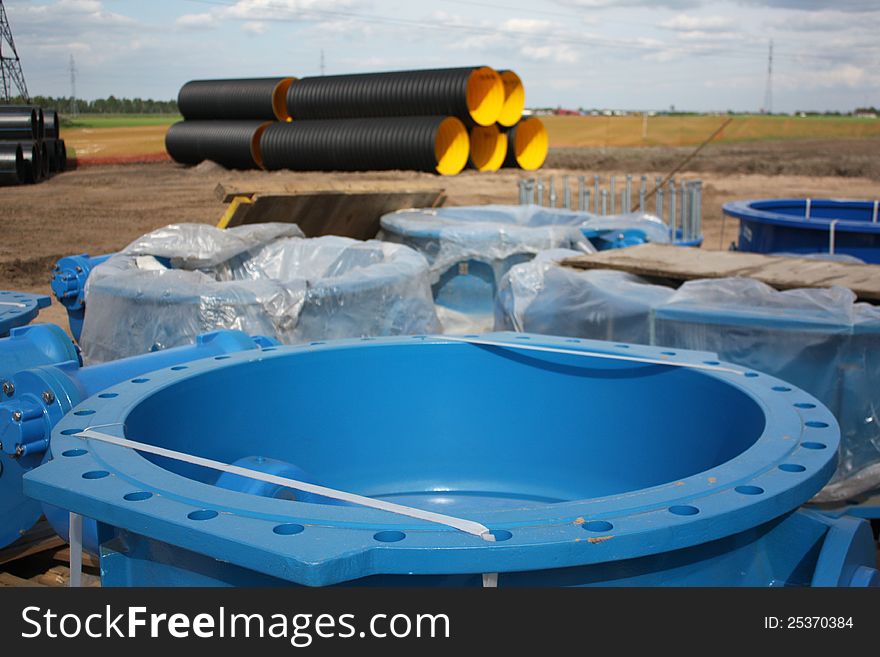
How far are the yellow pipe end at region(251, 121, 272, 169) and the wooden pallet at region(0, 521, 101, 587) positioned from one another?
15.1 m

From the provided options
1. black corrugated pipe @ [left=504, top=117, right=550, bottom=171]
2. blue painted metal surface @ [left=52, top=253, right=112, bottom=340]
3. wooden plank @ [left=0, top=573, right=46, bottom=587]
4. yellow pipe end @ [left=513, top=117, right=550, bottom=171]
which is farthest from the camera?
yellow pipe end @ [left=513, top=117, right=550, bottom=171]

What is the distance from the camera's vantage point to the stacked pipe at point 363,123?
16.3m

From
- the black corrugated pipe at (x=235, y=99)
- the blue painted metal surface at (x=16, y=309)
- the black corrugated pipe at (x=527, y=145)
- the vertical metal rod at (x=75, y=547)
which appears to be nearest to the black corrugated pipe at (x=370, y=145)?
the black corrugated pipe at (x=235, y=99)

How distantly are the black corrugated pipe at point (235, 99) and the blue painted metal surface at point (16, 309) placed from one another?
15.3 metres

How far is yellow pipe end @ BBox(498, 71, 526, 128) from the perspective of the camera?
17844mm

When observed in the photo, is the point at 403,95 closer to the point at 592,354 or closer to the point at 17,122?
the point at 17,122

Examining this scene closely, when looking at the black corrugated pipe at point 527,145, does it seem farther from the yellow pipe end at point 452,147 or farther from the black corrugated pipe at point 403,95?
the yellow pipe end at point 452,147

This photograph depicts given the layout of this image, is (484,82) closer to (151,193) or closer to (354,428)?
(151,193)

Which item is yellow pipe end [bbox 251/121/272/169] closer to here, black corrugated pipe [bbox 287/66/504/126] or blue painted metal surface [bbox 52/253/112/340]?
black corrugated pipe [bbox 287/66/504/126]

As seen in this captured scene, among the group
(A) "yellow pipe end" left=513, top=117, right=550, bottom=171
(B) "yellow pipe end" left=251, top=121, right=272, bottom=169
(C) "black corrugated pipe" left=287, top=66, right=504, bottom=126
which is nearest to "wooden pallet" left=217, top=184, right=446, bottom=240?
(C) "black corrugated pipe" left=287, top=66, right=504, bottom=126

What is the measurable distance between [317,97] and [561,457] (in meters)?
16.1

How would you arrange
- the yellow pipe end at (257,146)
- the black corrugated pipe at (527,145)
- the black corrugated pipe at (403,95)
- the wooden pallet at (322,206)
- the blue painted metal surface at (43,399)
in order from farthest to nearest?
the black corrugated pipe at (527,145)
the yellow pipe end at (257,146)
the black corrugated pipe at (403,95)
the wooden pallet at (322,206)
the blue painted metal surface at (43,399)

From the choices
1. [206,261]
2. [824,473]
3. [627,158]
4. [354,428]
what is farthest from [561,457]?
[627,158]

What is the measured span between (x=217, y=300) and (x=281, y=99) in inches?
602
